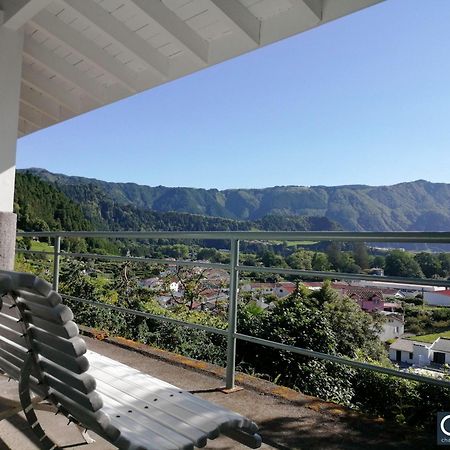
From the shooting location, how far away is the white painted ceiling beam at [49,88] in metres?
4.79

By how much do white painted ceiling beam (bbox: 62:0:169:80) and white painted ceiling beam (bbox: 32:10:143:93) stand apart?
12.5 inches

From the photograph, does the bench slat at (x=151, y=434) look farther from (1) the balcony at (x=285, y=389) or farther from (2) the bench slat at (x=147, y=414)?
(1) the balcony at (x=285, y=389)

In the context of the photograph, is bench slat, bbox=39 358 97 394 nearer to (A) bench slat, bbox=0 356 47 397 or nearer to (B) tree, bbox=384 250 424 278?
(A) bench slat, bbox=0 356 47 397

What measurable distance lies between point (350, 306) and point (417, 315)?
7.35 feet

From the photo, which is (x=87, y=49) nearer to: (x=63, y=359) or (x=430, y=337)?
(x=63, y=359)

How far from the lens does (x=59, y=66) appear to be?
14.4ft

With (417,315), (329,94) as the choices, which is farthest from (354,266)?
(329,94)

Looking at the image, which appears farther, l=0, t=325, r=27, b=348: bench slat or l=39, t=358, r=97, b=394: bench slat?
l=0, t=325, r=27, b=348: bench slat

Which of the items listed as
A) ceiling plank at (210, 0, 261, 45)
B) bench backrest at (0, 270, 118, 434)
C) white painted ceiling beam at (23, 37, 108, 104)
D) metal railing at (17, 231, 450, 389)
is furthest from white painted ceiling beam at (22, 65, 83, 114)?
bench backrest at (0, 270, 118, 434)

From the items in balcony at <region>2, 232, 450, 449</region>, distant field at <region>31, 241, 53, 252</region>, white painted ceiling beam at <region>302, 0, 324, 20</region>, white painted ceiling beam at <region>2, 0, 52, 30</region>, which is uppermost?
white painted ceiling beam at <region>2, 0, 52, 30</region>

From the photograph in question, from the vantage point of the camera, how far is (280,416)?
2545 millimetres

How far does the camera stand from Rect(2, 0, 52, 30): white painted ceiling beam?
10.7 feet

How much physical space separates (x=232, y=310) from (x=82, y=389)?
173cm

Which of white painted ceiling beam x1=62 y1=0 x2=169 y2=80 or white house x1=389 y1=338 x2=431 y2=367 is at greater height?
white painted ceiling beam x1=62 y1=0 x2=169 y2=80
